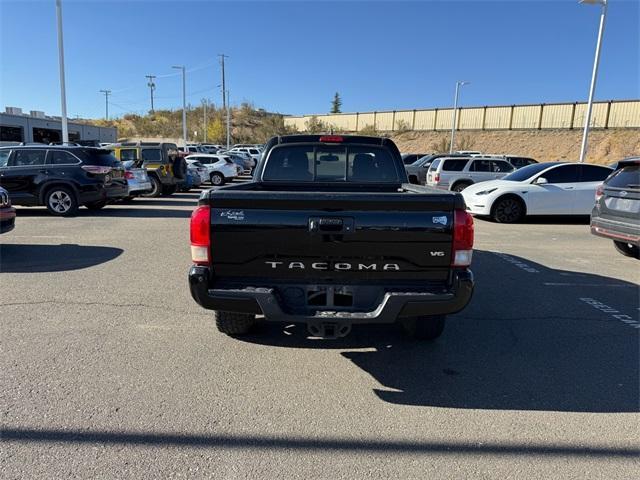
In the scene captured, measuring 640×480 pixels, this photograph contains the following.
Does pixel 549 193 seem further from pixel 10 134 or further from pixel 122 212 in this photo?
pixel 10 134

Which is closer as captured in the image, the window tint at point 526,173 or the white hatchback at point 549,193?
the white hatchback at point 549,193

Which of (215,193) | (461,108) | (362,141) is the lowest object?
(215,193)

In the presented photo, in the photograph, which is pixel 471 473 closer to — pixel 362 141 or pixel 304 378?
pixel 304 378

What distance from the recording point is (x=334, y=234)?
326 cm

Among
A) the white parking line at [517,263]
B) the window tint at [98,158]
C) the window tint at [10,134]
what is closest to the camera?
the white parking line at [517,263]

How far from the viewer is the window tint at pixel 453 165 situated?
56.4 ft

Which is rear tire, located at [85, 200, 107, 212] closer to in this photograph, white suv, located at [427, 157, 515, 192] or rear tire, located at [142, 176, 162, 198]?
rear tire, located at [142, 176, 162, 198]

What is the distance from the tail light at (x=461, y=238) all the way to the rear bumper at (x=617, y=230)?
5379 millimetres

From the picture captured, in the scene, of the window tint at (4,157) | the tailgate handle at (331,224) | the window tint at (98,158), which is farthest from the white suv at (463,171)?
the tailgate handle at (331,224)

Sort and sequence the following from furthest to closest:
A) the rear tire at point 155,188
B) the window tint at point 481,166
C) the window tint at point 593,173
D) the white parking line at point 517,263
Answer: the window tint at point 481,166
the rear tire at point 155,188
the window tint at point 593,173
the white parking line at point 517,263

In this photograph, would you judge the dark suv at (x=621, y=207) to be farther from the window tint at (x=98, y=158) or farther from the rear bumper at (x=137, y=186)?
the rear bumper at (x=137, y=186)

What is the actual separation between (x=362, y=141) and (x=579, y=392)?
10.3 feet

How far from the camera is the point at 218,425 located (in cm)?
297

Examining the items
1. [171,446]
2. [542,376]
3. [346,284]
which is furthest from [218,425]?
[542,376]
